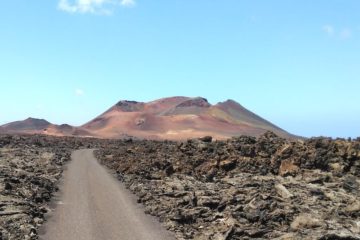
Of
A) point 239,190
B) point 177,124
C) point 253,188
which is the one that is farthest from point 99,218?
point 177,124

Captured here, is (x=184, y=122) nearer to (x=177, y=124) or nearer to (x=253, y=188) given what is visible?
(x=177, y=124)

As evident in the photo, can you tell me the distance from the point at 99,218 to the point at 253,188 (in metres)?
9.99

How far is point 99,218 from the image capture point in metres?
22.0

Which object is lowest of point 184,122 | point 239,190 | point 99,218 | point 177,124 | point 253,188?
point 99,218

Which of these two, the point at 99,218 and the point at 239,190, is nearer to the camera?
the point at 99,218

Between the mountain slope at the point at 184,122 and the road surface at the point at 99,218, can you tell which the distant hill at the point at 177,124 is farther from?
the road surface at the point at 99,218

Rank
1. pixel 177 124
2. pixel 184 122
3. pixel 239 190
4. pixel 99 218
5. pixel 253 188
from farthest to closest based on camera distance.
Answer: pixel 184 122 < pixel 177 124 < pixel 253 188 < pixel 239 190 < pixel 99 218

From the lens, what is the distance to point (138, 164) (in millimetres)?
44406

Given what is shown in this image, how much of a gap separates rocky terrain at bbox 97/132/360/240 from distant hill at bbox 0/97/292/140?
95472mm

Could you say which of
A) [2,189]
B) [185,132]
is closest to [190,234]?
[2,189]

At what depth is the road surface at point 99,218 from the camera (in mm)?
19031

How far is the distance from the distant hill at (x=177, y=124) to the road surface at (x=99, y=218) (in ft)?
352

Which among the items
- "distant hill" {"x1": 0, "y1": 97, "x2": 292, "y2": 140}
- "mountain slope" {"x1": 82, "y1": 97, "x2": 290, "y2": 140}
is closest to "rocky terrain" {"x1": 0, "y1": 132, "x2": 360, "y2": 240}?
"mountain slope" {"x1": 82, "y1": 97, "x2": 290, "y2": 140}

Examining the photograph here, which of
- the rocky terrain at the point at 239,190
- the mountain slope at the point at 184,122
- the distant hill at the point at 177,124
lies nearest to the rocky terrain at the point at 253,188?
the rocky terrain at the point at 239,190
